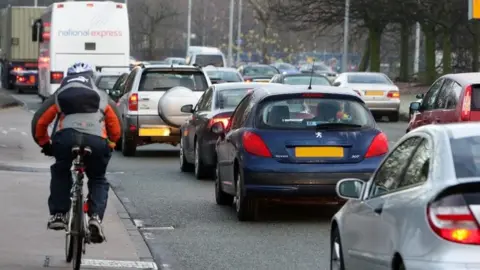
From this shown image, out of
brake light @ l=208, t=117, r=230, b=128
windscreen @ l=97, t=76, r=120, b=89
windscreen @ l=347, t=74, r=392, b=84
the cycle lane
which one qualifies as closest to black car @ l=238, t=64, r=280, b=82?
windscreen @ l=347, t=74, r=392, b=84

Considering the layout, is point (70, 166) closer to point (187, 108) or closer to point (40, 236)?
point (40, 236)

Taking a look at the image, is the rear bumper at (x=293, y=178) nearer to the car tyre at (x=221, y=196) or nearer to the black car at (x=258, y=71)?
the car tyre at (x=221, y=196)

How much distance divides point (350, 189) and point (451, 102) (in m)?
9.87

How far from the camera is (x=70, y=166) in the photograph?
980cm

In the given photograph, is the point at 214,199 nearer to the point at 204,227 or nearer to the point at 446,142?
the point at 204,227

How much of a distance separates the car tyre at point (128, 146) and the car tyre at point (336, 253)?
14.5 meters

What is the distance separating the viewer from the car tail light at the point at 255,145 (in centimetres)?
1301

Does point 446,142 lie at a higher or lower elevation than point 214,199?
higher

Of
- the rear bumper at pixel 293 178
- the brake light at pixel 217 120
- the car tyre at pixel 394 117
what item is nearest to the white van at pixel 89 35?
the car tyre at pixel 394 117

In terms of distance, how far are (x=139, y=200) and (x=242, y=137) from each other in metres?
2.63

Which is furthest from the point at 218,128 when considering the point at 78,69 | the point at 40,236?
the point at 78,69

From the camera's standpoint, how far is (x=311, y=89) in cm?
1381

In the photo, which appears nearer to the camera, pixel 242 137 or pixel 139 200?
pixel 242 137

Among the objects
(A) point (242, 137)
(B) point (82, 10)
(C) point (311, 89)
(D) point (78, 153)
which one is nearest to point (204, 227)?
(A) point (242, 137)
